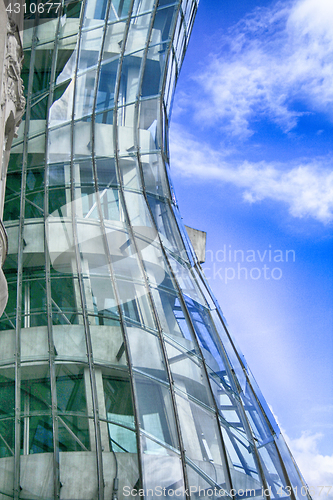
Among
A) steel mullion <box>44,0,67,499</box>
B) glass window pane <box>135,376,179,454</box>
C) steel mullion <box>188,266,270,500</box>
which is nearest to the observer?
steel mullion <box>44,0,67,499</box>

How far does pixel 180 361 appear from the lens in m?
15.8

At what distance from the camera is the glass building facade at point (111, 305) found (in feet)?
45.5

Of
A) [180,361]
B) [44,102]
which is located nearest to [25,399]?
[180,361]

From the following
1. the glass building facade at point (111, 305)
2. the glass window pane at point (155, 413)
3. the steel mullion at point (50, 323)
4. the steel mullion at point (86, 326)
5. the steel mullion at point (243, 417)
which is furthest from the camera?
the steel mullion at point (243, 417)

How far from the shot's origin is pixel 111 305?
1644cm

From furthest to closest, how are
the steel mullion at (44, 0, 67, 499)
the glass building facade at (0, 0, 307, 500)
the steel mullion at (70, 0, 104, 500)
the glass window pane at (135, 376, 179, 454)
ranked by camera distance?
the glass window pane at (135, 376, 179, 454), the glass building facade at (0, 0, 307, 500), the steel mullion at (44, 0, 67, 499), the steel mullion at (70, 0, 104, 500)

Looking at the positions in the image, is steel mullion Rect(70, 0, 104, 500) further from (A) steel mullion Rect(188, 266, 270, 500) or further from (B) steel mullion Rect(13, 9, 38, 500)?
(A) steel mullion Rect(188, 266, 270, 500)

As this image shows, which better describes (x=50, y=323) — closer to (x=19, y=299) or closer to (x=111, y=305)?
(x=19, y=299)

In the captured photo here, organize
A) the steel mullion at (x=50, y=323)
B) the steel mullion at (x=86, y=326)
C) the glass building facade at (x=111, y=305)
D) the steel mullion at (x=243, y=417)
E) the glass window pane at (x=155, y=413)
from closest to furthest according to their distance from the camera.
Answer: the steel mullion at (x=86, y=326)
the steel mullion at (x=50, y=323)
the glass building facade at (x=111, y=305)
the glass window pane at (x=155, y=413)
the steel mullion at (x=243, y=417)

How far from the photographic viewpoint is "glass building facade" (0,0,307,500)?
13883 millimetres

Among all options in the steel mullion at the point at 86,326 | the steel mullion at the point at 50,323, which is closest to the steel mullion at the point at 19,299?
the steel mullion at the point at 50,323

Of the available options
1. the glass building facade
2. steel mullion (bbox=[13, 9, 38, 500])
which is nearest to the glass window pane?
the glass building facade

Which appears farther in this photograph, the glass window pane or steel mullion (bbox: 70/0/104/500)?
the glass window pane

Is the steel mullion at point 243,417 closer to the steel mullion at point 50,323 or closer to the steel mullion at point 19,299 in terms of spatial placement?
the steel mullion at point 50,323
